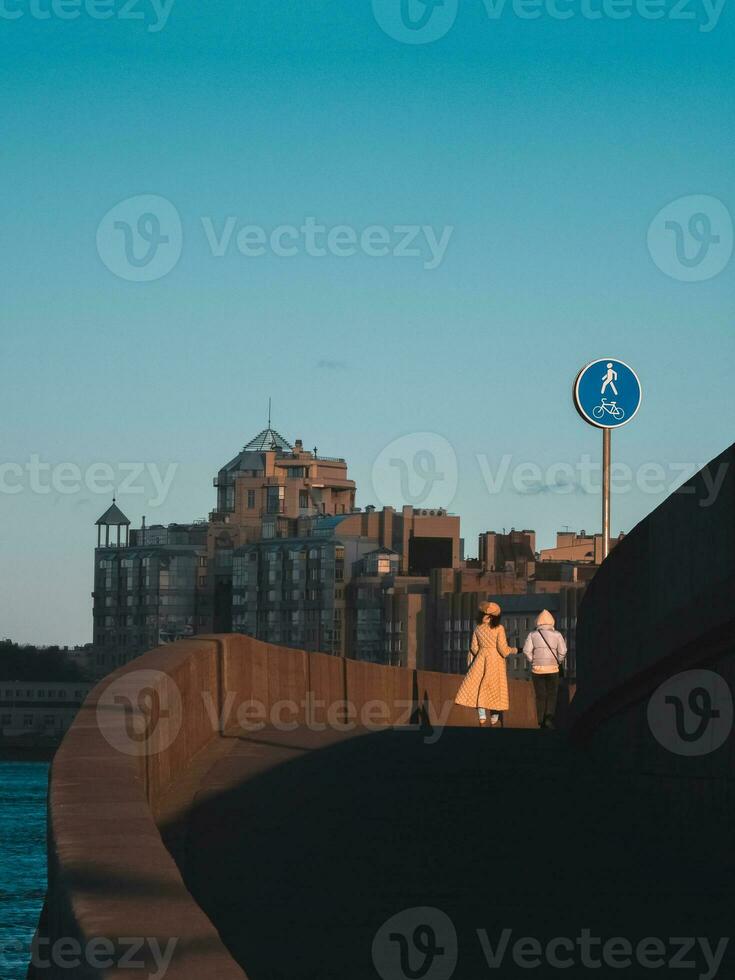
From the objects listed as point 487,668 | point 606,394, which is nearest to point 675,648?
point 606,394

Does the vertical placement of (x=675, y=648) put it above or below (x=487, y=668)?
above

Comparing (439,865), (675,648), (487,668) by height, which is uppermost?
(675,648)

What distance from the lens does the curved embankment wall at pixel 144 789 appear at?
4.24 m

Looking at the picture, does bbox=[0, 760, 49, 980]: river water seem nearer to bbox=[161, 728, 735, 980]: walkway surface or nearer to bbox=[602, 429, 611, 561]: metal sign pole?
bbox=[602, 429, 611, 561]: metal sign pole

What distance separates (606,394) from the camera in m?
21.5

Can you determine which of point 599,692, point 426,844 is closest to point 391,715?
point 599,692

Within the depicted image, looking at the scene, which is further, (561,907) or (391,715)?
(391,715)

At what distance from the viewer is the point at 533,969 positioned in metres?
6.89

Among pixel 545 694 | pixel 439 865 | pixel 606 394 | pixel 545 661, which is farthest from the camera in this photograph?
pixel 545 694

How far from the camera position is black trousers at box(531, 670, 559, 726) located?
2273 cm

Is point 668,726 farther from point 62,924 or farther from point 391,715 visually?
point 391,715

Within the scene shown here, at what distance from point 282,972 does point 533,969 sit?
879mm

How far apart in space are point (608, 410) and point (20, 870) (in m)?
58.8

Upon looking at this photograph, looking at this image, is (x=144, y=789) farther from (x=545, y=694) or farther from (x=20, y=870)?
(x=20, y=870)
